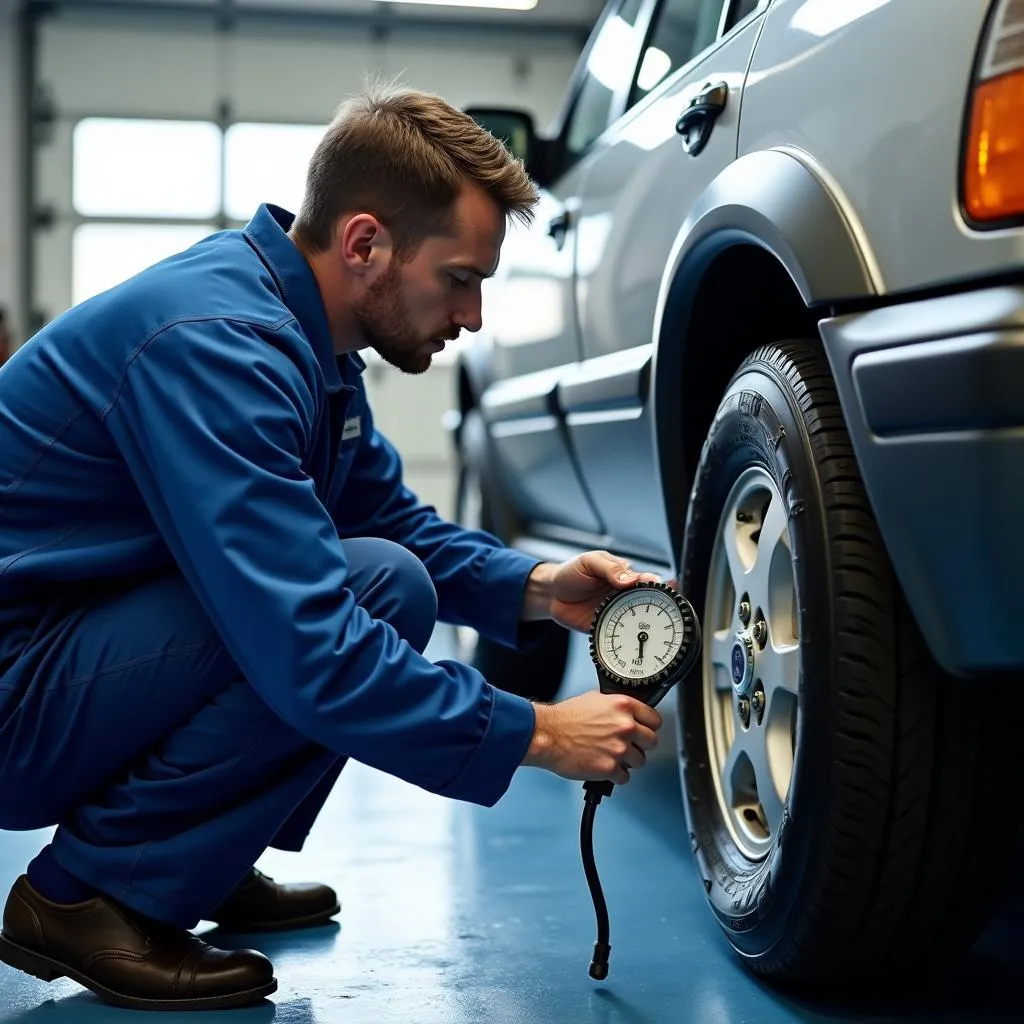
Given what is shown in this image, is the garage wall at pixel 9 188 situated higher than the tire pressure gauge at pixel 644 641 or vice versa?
the garage wall at pixel 9 188

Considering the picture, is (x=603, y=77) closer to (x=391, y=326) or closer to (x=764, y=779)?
(x=391, y=326)

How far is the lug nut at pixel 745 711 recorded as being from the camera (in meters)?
1.72

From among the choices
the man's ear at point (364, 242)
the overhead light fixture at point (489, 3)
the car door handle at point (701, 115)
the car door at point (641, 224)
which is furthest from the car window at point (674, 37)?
the overhead light fixture at point (489, 3)

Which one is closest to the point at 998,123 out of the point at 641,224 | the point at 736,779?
the point at 736,779

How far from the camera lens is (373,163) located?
169cm

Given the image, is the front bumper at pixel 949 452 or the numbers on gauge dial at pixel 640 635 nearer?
the front bumper at pixel 949 452

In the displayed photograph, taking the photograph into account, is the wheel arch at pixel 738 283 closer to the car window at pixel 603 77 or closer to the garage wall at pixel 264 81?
the car window at pixel 603 77

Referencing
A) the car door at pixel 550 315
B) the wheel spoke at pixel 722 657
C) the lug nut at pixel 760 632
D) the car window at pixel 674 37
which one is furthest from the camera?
the car door at pixel 550 315

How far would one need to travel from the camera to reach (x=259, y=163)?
973cm

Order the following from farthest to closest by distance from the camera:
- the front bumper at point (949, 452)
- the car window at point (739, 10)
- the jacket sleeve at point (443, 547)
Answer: the jacket sleeve at point (443, 547)
the car window at point (739, 10)
the front bumper at point (949, 452)

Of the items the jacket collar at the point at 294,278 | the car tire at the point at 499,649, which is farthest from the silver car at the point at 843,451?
the car tire at the point at 499,649

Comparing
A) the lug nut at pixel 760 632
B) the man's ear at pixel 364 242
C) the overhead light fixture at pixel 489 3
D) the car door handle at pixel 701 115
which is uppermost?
the overhead light fixture at pixel 489 3

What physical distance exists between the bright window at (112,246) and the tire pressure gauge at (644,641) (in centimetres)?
851

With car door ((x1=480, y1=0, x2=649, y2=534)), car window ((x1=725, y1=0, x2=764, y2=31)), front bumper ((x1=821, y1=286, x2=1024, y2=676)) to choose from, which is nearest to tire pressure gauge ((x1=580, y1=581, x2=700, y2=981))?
front bumper ((x1=821, y1=286, x2=1024, y2=676))
